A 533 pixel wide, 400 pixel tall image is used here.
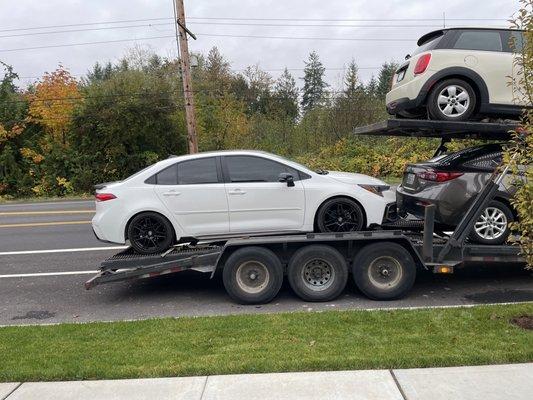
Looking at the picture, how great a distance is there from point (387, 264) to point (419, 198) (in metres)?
1.11

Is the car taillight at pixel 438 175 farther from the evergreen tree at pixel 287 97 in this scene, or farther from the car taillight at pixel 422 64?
the evergreen tree at pixel 287 97

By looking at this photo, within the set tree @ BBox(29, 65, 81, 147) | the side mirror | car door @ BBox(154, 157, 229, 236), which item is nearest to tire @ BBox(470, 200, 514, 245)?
the side mirror

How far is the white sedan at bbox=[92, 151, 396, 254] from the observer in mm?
6984

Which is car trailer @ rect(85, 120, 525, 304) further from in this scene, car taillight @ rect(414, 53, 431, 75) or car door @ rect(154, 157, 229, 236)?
car taillight @ rect(414, 53, 431, 75)

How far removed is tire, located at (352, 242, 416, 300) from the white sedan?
476 millimetres

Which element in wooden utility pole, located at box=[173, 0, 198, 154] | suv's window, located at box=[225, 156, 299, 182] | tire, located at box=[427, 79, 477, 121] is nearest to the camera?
tire, located at box=[427, 79, 477, 121]

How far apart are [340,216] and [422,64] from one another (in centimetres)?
233

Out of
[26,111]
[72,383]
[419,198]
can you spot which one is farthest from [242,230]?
[26,111]

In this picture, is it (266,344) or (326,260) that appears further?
(326,260)

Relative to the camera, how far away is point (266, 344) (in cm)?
510

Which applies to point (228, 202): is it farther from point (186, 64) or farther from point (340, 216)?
point (186, 64)

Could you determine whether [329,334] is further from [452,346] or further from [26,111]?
[26,111]

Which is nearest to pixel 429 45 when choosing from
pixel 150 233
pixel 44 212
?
pixel 150 233

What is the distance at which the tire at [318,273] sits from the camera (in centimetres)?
680
